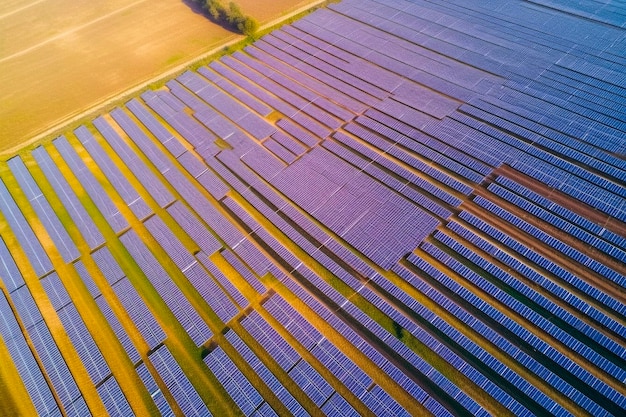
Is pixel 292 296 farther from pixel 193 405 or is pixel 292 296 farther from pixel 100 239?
pixel 100 239

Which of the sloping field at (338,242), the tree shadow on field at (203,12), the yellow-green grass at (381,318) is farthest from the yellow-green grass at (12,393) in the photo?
the tree shadow on field at (203,12)

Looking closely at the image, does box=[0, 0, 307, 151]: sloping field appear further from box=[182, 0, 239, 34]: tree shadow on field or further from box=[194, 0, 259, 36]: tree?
box=[194, 0, 259, 36]: tree

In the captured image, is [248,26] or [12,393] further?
[248,26]

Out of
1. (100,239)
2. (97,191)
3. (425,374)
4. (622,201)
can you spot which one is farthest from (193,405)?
(622,201)

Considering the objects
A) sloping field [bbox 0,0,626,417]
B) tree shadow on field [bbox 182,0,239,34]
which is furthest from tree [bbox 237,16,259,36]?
sloping field [bbox 0,0,626,417]

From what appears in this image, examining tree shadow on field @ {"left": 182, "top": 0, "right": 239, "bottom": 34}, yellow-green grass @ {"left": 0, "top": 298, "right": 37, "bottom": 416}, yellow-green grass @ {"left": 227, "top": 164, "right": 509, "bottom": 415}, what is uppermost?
tree shadow on field @ {"left": 182, "top": 0, "right": 239, "bottom": 34}

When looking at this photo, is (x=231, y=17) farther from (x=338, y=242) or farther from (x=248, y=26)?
(x=338, y=242)

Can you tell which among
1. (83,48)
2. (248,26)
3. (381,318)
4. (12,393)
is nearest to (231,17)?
(248,26)

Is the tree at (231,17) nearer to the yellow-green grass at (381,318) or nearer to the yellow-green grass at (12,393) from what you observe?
the yellow-green grass at (381,318)
